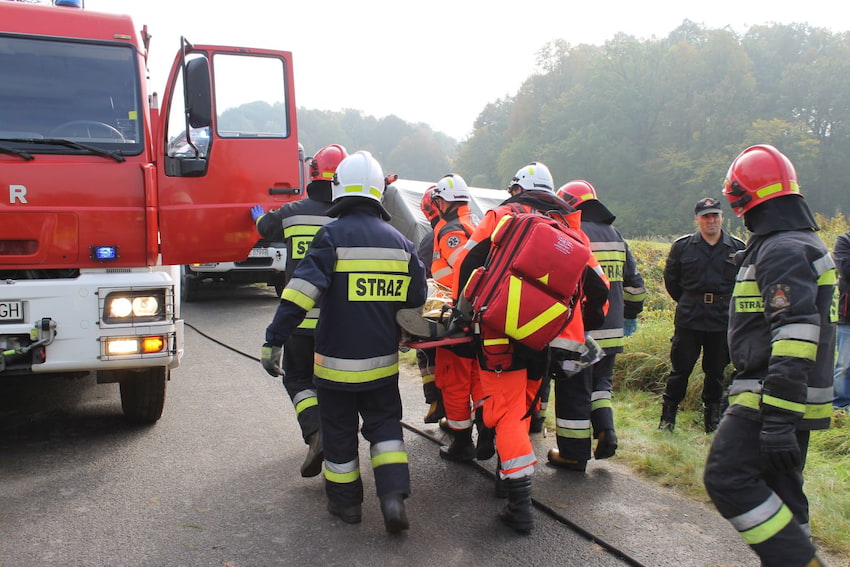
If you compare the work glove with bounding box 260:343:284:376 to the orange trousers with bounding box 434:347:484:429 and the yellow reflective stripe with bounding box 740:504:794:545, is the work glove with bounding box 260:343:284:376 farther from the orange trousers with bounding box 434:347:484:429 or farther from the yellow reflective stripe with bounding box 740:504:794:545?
the yellow reflective stripe with bounding box 740:504:794:545

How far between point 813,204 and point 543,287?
51.0 meters

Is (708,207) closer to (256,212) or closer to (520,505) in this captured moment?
(520,505)

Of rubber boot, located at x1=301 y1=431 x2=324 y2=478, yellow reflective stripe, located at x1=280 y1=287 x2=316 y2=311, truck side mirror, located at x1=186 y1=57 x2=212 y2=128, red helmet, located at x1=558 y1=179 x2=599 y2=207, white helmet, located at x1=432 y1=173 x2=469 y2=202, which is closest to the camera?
yellow reflective stripe, located at x1=280 y1=287 x2=316 y2=311

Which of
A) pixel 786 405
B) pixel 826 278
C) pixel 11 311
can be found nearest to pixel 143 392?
pixel 11 311

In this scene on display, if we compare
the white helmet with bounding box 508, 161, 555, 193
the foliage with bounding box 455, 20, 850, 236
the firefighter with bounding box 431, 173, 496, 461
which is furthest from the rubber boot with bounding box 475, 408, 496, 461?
the foliage with bounding box 455, 20, 850, 236

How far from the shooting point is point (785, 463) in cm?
252

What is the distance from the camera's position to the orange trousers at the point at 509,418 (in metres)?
3.56

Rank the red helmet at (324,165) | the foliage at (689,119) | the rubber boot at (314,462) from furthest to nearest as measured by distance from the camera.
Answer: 1. the foliage at (689,119)
2. the red helmet at (324,165)
3. the rubber boot at (314,462)

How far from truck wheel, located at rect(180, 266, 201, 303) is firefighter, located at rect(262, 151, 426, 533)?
381 inches

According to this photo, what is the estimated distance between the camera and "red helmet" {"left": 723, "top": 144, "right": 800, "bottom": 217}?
9.26 feet

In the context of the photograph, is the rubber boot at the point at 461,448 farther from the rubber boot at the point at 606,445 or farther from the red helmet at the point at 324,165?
the red helmet at the point at 324,165

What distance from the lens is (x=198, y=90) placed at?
4.32 metres

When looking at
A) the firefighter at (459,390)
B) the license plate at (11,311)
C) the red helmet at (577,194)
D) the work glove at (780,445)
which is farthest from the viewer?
the red helmet at (577,194)

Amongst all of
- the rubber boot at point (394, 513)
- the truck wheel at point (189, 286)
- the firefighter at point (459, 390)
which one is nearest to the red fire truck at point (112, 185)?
the firefighter at point (459, 390)
